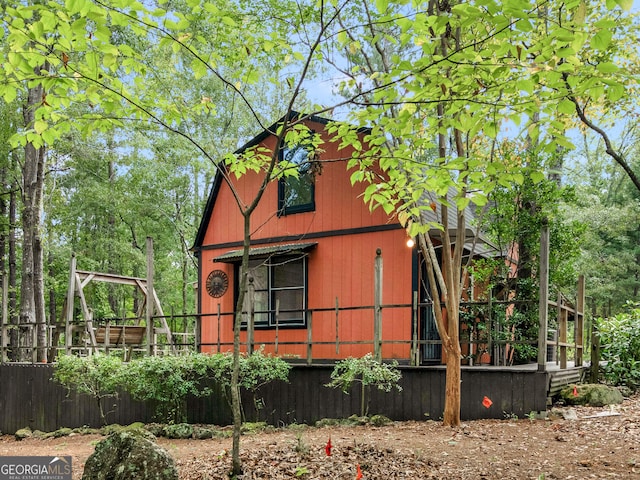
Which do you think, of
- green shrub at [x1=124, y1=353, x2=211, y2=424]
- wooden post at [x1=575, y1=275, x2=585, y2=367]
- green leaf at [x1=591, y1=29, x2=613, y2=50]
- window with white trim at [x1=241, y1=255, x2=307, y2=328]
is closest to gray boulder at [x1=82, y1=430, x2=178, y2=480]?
green shrub at [x1=124, y1=353, x2=211, y2=424]

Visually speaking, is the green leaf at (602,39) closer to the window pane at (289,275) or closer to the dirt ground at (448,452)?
the dirt ground at (448,452)

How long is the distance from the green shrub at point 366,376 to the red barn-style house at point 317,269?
103 centimetres

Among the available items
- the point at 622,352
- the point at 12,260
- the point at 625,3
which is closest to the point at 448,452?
the point at 625,3

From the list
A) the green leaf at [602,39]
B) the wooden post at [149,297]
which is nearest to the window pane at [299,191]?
the wooden post at [149,297]

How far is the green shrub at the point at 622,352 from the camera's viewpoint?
11039 mm

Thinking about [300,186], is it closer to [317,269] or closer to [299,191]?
[299,191]

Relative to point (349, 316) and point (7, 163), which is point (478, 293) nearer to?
point (349, 316)

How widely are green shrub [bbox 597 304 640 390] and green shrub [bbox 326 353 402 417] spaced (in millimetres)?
5452

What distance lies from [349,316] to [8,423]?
913 centimetres

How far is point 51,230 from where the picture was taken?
2366 centimetres

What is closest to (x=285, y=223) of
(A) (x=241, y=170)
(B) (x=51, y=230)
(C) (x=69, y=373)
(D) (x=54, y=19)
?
(C) (x=69, y=373)

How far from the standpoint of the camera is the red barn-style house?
10.4 m

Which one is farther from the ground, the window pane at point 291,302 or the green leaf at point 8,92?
the green leaf at point 8,92

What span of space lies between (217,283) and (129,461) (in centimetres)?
823
